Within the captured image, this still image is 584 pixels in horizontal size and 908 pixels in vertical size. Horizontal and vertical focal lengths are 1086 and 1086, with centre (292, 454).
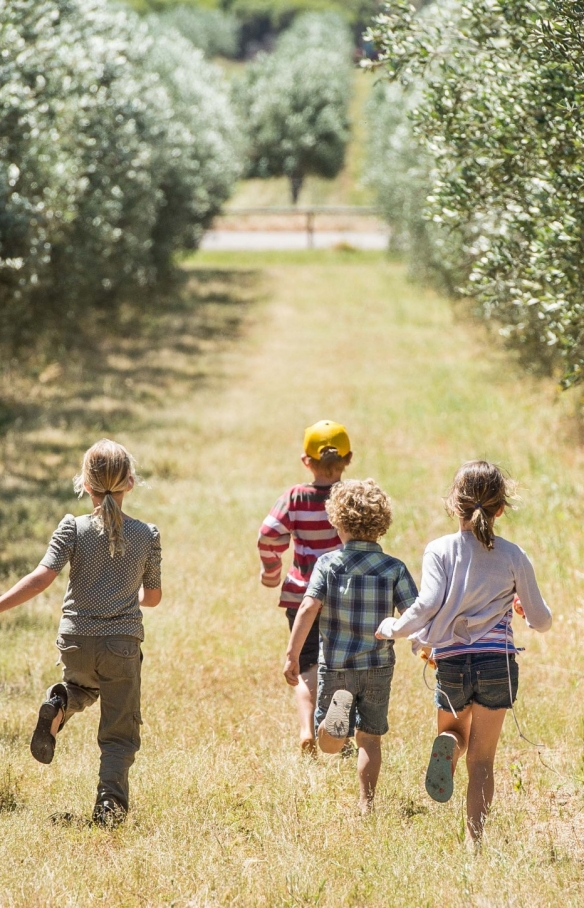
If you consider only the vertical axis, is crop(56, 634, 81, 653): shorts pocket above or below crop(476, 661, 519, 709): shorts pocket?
below

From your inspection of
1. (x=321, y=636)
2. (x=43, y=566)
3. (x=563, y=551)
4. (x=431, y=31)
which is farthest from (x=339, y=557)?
(x=431, y=31)

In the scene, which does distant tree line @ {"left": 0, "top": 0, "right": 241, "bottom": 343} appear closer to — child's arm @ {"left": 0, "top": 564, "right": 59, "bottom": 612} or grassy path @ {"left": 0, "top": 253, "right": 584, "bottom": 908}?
grassy path @ {"left": 0, "top": 253, "right": 584, "bottom": 908}

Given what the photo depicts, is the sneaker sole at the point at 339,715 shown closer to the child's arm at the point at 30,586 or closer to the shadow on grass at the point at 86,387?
the child's arm at the point at 30,586

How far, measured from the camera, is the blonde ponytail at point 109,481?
4.88 metres

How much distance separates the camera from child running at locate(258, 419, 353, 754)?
568 cm

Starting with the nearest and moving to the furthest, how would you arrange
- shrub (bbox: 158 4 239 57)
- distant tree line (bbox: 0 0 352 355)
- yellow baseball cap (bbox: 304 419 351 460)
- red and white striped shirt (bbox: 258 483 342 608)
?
yellow baseball cap (bbox: 304 419 351 460) → red and white striped shirt (bbox: 258 483 342 608) → distant tree line (bbox: 0 0 352 355) → shrub (bbox: 158 4 239 57)

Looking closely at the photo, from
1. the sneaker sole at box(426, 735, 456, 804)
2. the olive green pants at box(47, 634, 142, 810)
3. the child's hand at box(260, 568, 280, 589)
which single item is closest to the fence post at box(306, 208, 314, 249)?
the child's hand at box(260, 568, 280, 589)

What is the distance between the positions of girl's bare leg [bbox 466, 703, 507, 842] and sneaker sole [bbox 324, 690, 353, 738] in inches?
21.5

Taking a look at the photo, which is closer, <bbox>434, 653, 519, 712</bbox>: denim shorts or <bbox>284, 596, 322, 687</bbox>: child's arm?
<bbox>434, 653, 519, 712</bbox>: denim shorts

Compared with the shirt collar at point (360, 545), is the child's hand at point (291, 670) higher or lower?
lower

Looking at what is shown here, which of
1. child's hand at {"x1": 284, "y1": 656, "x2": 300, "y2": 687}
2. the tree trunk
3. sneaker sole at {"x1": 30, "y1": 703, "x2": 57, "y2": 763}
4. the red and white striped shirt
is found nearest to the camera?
sneaker sole at {"x1": 30, "y1": 703, "x2": 57, "y2": 763}

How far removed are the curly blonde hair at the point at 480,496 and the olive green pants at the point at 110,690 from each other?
1.63 meters

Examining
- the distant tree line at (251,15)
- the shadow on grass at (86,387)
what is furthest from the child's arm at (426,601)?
the distant tree line at (251,15)

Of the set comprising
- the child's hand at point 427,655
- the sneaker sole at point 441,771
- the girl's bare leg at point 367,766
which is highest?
the child's hand at point 427,655
